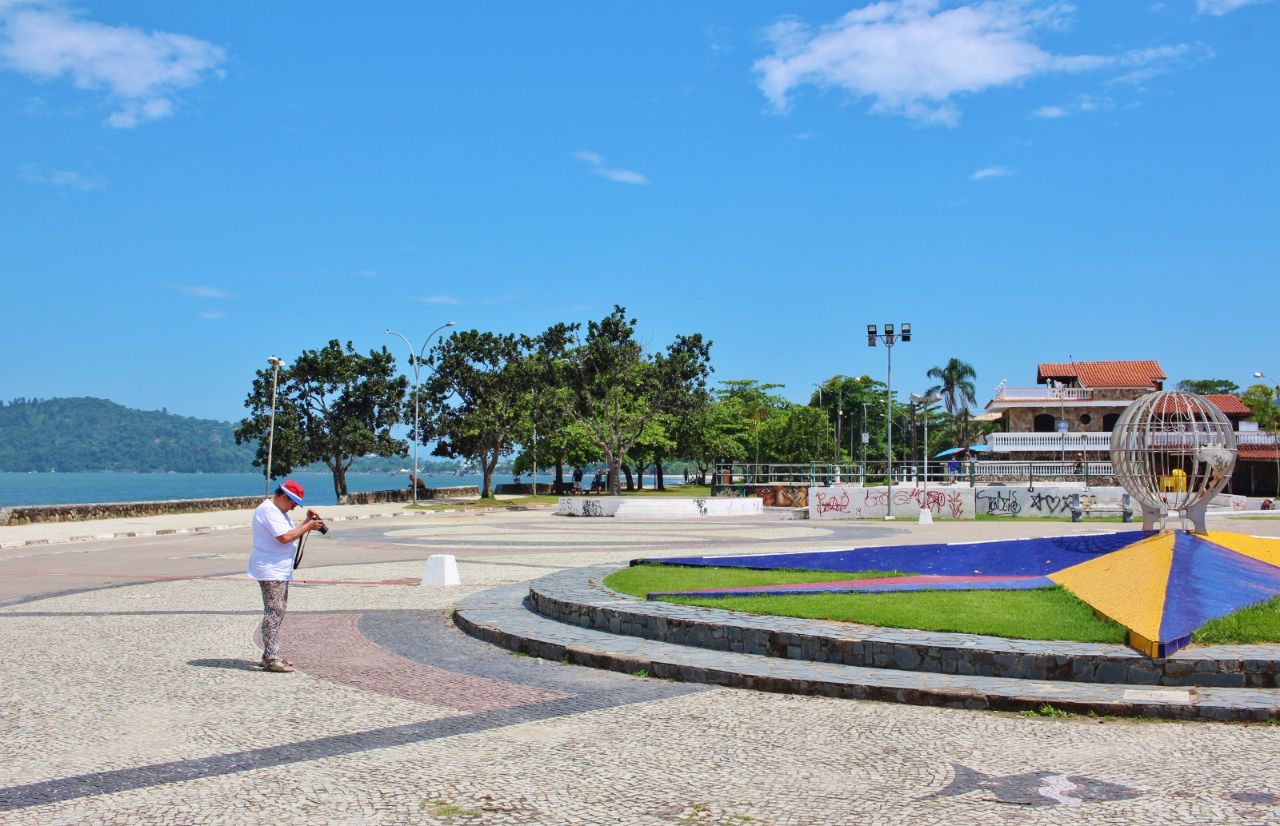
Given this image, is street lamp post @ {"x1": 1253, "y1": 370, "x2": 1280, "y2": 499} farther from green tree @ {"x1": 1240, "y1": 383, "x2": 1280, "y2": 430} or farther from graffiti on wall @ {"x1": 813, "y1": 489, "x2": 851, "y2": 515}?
graffiti on wall @ {"x1": 813, "y1": 489, "x2": 851, "y2": 515}

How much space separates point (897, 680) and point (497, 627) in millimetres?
4567

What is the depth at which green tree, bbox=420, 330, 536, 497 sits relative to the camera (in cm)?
6481

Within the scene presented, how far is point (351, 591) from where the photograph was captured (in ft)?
51.3

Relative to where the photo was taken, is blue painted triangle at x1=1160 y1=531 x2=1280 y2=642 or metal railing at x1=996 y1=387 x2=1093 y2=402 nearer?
blue painted triangle at x1=1160 y1=531 x2=1280 y2=642

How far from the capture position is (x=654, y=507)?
143 feet

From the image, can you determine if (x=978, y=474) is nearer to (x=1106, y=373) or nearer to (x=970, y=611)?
(x=1106, y=373)

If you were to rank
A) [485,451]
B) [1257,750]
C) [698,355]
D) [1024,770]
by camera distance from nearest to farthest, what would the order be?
[1024,770] → [1257,750] → [698,355] → [485,451]

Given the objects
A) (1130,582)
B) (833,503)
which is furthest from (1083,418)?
(1130,582)

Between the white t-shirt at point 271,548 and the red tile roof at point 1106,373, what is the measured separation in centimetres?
6505

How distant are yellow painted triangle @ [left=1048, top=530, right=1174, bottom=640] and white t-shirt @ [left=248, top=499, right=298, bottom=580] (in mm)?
7211

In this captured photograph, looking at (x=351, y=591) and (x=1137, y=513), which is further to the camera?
(x=1137, y=513)

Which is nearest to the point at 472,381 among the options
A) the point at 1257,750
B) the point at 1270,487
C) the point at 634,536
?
the point at 634,536

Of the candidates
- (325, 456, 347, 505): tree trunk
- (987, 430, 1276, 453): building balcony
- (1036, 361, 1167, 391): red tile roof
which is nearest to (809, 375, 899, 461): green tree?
(1036, 361, 1167, 391): red tile roof

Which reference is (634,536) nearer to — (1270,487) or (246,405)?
(246,405)
